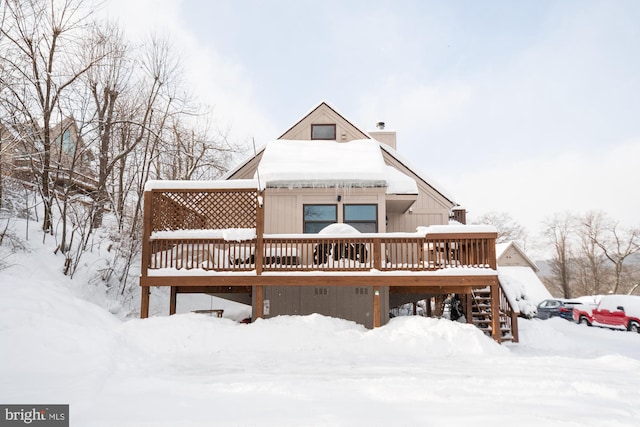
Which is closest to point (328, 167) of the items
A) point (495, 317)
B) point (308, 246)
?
point (308, 246)

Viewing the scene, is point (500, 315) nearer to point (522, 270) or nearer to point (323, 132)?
point (323, 132)

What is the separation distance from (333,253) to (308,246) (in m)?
0.99

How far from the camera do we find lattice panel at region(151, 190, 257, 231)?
9.25 meters

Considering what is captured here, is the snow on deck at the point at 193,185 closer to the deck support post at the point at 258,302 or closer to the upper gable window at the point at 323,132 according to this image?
the deck support post at the point at 258,302

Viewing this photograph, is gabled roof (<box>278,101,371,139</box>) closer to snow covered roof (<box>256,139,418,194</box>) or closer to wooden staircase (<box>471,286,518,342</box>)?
snow covered roof (<box>256,139,418,194</box>)

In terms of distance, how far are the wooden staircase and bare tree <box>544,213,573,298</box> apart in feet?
112

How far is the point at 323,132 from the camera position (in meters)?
14.4

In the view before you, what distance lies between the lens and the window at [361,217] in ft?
36.9

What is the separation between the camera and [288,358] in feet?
21.5

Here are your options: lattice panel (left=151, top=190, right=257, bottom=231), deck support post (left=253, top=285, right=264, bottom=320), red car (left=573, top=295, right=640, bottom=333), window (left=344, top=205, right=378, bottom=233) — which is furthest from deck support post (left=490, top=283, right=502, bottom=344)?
red car (left=573, top=295, right=640, bottom=333)

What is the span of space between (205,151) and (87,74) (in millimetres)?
8065

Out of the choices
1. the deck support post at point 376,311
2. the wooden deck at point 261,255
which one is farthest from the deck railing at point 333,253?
the deck support post at point 376,311

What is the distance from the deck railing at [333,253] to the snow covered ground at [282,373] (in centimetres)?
133

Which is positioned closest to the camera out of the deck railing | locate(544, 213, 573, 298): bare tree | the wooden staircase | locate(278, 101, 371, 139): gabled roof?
the deck railing
